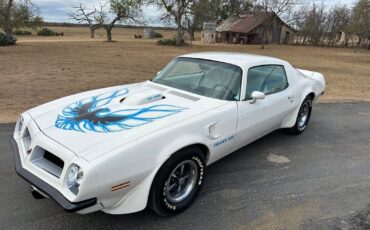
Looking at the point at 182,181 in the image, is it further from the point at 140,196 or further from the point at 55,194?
the point at 55,194

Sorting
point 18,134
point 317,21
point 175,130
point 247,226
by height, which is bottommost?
point 247,226

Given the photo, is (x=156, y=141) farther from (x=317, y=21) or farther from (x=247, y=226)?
(x=317, y=21)

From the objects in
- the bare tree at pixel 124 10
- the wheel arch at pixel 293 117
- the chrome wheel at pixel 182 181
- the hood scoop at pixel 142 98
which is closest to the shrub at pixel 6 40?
the bare tree at pixel 124 10

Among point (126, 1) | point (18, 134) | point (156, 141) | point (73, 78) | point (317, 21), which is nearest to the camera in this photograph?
point (156, 141)

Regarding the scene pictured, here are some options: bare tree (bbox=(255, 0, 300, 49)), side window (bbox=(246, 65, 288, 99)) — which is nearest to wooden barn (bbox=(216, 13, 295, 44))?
bare tree (bbox=(255, 0, 300, 49))

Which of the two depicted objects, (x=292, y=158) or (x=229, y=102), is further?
(x=292, y=158)

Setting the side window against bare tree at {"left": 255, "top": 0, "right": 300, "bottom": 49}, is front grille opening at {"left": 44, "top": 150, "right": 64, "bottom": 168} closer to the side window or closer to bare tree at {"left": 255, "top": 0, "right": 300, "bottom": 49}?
the side window

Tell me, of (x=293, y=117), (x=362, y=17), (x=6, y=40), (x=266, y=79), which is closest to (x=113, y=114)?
(x=266, y=79)

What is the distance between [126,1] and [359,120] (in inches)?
1385

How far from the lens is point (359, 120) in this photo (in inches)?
249

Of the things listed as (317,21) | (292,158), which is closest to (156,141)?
(292,158)

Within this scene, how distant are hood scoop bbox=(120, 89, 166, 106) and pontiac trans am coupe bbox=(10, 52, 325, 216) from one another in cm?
1

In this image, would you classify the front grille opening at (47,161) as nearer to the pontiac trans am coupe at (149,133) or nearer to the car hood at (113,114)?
the pontiac trans am coupe at (149,133)

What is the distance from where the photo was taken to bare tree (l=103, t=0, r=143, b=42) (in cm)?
3669
